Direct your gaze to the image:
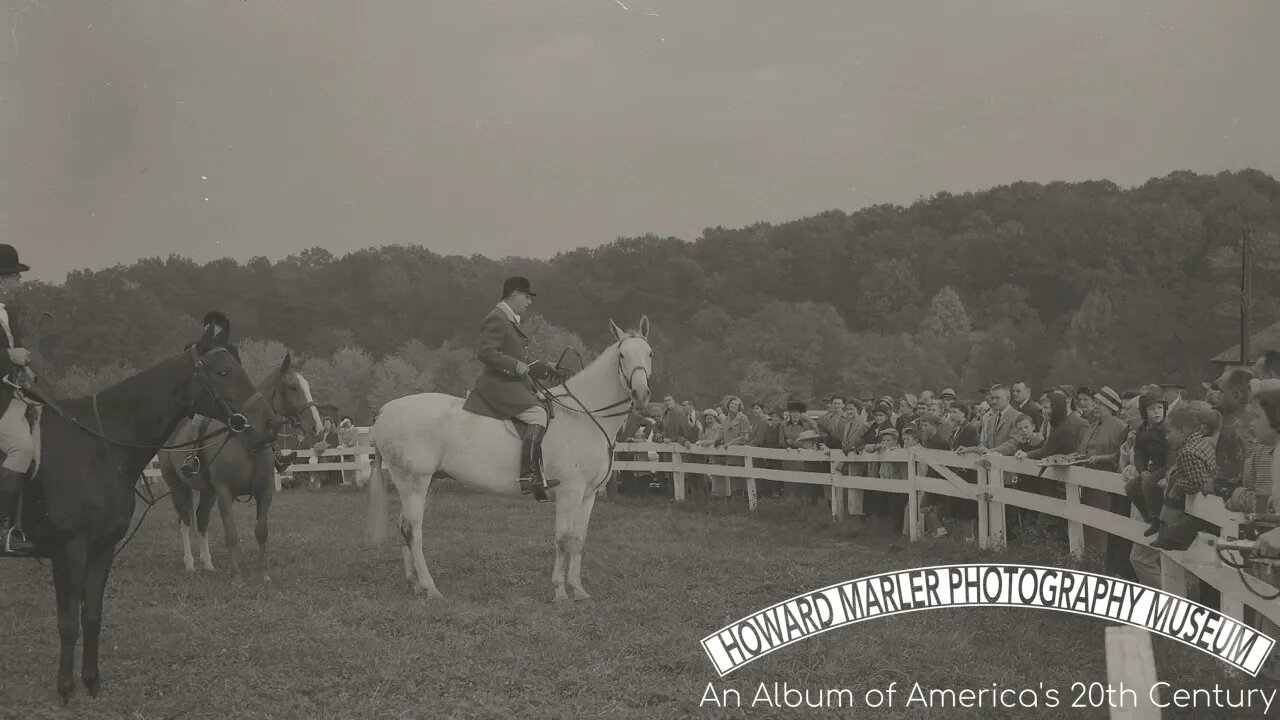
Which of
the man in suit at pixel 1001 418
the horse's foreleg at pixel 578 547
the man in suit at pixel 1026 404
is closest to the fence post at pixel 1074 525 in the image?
the man in suit at pixel 1001 418

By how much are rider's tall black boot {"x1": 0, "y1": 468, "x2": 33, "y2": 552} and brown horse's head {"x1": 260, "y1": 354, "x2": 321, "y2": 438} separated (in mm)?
4722

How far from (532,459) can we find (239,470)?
3355mm

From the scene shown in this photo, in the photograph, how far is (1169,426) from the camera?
733 centimetres

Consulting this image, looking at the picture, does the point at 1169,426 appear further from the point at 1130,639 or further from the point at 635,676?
the point at 1130,639

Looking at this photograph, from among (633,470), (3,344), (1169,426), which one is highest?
(3,344)

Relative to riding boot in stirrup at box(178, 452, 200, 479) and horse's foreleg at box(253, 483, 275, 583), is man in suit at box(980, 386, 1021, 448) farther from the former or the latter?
riding boot in stirrup at box(178, 452, 200, 479)

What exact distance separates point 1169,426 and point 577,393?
5062 millimetres

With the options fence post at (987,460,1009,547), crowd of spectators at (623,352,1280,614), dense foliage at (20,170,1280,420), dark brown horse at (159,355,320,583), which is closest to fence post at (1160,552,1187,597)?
crowd of spectators at (623,352,1280,614)

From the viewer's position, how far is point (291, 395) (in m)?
11.3

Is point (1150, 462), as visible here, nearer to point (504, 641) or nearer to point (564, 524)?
point (504, 641)

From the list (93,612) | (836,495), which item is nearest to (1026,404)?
(836,495)

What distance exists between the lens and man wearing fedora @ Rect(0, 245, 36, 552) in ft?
20.5

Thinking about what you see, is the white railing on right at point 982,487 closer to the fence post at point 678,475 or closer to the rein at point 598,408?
the fence post at point 678,475

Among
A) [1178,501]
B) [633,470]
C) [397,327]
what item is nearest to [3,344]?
[1178,501]
